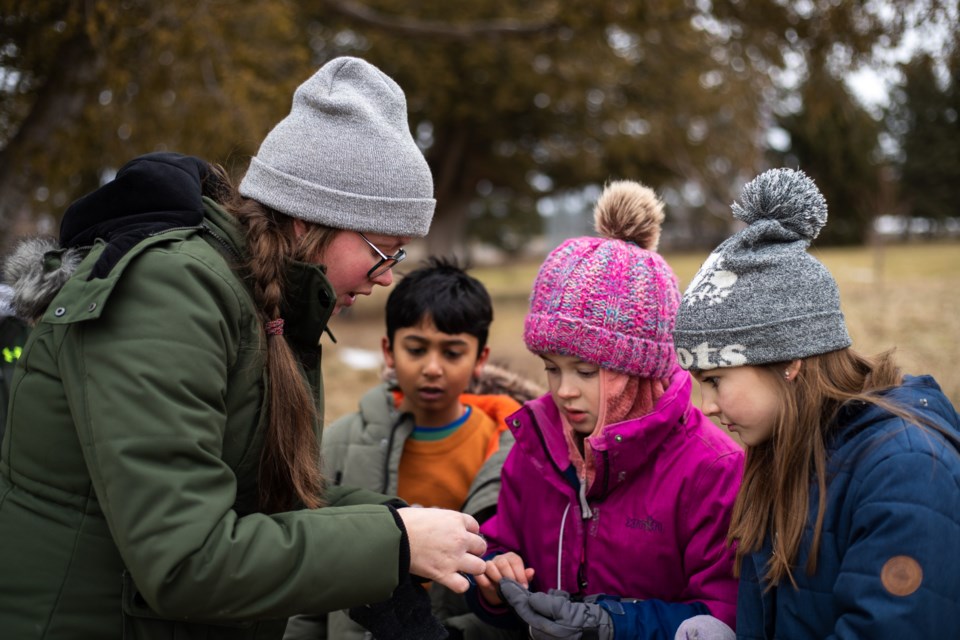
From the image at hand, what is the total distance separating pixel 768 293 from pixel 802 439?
0.33 meters

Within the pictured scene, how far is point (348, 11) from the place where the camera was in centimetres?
959

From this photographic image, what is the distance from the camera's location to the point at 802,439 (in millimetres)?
1919

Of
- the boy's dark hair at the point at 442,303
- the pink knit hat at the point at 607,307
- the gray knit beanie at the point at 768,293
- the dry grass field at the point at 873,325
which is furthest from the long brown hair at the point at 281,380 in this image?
the dry grass field at the point at 873,325

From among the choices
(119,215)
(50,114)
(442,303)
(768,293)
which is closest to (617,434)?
(768,293)

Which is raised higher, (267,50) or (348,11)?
(348,11)

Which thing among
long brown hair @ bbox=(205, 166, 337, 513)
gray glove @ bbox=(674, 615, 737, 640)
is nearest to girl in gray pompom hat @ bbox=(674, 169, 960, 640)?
gray glove @ bbox=(674, 615, 737, 640)

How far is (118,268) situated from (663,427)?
1464mm

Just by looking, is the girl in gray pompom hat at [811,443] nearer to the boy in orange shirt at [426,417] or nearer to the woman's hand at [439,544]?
the woman's hand at [439,544]

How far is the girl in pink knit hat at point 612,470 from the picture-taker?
2295mm

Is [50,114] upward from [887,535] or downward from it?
upward

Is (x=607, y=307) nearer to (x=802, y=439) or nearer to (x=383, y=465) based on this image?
(x=802, y=439)

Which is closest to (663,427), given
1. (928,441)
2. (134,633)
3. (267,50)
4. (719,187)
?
(928,441)

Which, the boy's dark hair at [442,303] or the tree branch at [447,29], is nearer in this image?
the boy's dark hair at [442,303]

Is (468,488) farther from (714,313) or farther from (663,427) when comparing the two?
(714,313)
